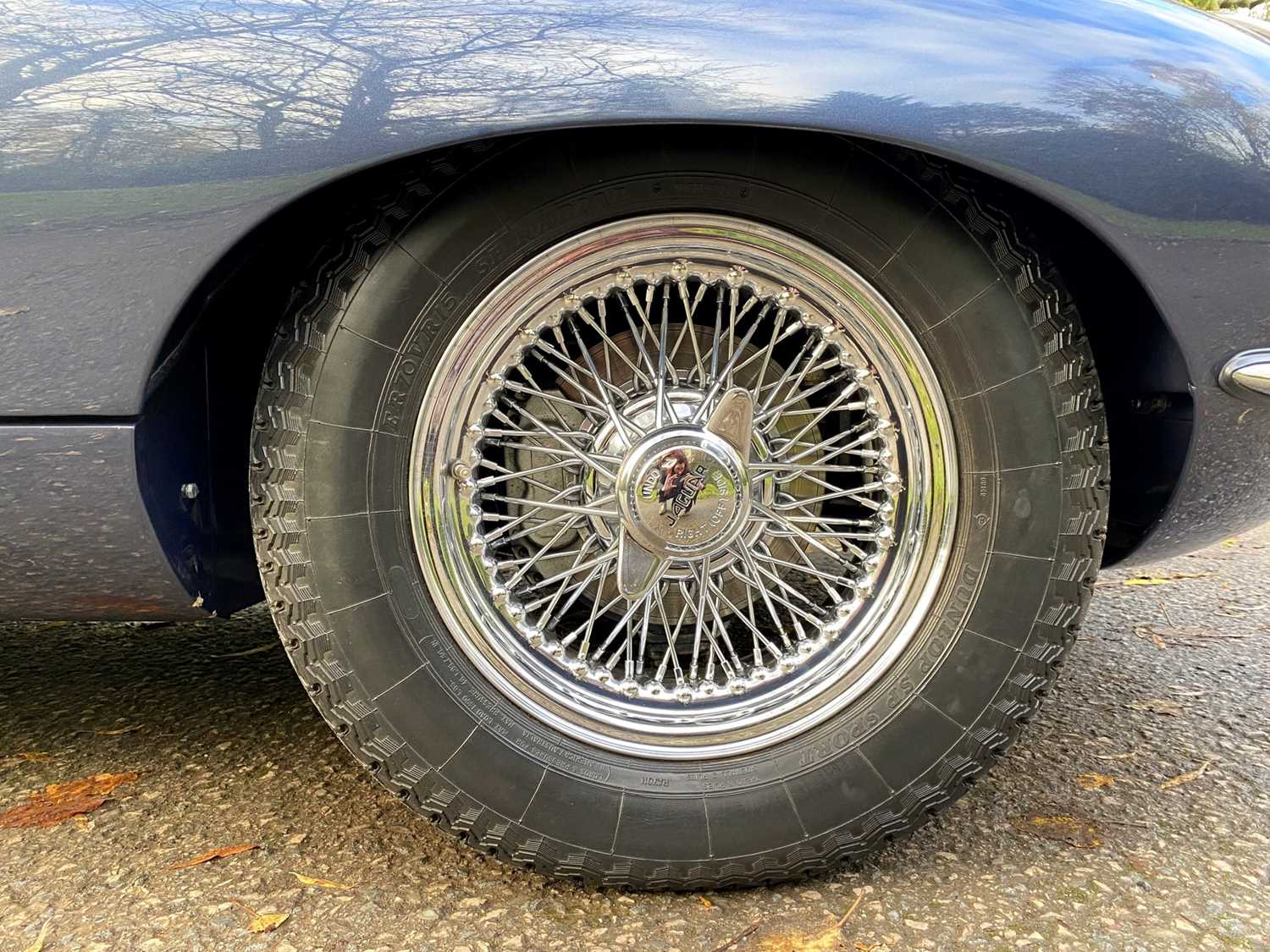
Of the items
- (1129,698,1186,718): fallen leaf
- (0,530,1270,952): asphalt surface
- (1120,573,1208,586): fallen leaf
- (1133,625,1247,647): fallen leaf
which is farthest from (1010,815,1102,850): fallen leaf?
(1120,573,1208,586): fallen leaf

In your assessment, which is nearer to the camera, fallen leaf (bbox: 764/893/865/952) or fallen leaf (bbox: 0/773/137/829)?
fallen leaf (bbox: 764/893/865/952)

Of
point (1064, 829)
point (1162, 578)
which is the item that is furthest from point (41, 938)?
point (1162, 578)

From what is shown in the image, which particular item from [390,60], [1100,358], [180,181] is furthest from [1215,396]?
[180,181]

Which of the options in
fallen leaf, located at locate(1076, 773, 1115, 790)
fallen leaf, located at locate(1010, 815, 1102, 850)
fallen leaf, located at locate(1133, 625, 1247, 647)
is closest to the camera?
fallen leaf, located at locate(1010, 815, 1102, 850)

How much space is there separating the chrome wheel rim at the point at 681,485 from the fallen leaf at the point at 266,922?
0.42 meters

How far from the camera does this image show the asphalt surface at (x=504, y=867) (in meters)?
1.32

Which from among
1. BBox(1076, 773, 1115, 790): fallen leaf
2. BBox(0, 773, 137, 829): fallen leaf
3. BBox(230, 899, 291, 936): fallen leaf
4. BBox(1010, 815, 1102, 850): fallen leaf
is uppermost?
BBox(1010, 815, 1102, 850): fallen leaf

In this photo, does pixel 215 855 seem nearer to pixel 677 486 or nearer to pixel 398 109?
pixel 677 486

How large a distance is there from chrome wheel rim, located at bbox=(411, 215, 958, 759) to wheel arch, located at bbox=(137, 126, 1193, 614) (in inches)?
7.6

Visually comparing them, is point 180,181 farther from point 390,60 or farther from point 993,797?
point 993,797

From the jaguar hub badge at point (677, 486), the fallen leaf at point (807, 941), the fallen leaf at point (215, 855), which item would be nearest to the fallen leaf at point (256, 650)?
the fallen leaf at point (215, 855)

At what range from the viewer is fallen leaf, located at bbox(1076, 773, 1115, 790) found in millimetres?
1699

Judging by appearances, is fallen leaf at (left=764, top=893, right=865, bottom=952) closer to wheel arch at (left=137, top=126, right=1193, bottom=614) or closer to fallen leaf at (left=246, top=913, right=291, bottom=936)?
fallen leaf at (left=246, top=913, right=291, bottom=936)

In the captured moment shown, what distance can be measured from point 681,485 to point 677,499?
21mm
